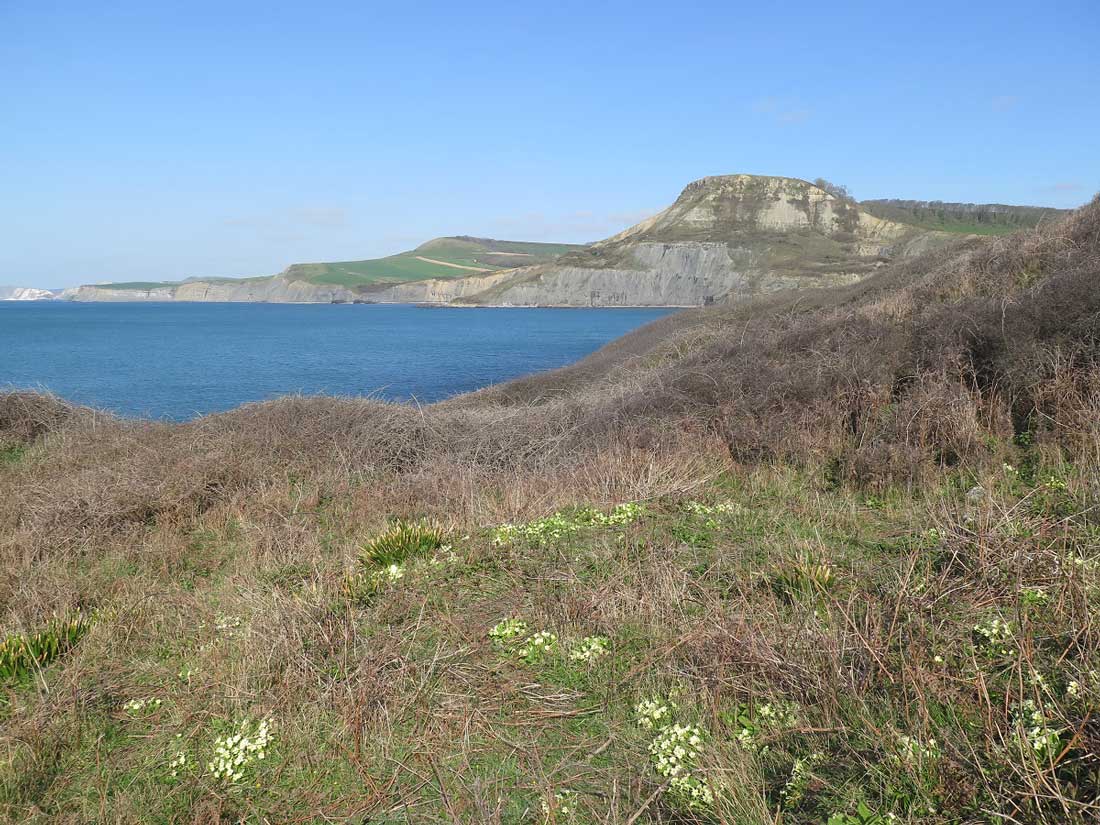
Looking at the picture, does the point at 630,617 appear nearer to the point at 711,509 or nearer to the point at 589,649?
the point at 589,649

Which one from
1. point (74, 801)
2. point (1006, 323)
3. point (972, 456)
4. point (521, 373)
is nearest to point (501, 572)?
point (74, 801)

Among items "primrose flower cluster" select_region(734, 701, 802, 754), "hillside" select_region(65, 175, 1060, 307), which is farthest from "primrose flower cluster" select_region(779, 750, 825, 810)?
"hillside" select_region(65, 175, 1060, 307)

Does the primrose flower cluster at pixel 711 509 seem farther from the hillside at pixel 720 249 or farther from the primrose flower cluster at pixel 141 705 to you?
the hillside at pixel 720 249

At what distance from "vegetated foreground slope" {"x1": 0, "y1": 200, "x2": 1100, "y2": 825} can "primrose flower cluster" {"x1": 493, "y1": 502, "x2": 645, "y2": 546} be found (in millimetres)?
41

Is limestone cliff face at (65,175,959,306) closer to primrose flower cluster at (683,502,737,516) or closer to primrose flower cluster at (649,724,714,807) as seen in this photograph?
primrose flower cluster at (683,502,737,516)

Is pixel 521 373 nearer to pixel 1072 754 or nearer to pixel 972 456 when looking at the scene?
pixel 972 456

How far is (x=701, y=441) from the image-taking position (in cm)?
1005

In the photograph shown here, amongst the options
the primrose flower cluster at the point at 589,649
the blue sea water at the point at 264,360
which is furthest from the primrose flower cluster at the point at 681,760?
the blue sea water at the point at 264,360

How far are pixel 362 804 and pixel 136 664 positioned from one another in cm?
268

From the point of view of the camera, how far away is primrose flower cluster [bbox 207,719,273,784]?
3889mm

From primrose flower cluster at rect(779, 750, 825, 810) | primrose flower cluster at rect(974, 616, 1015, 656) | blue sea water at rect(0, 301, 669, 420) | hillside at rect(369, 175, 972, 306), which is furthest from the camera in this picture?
hillside at rect(369, 175, 972, 306)

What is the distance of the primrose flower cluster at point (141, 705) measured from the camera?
15.2ft

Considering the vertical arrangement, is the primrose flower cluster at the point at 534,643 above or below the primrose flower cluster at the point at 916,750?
below

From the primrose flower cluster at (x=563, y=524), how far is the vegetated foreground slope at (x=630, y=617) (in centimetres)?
4
